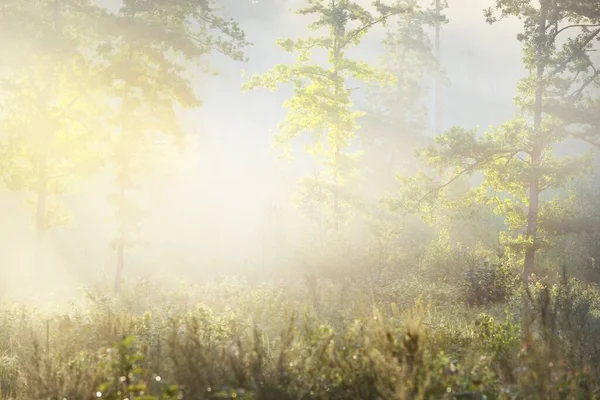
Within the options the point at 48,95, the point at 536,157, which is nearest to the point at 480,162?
the point at 536,157

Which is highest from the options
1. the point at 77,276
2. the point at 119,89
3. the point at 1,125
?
the point at 119,89

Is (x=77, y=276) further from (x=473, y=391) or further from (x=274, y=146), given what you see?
(x=473, y=391)

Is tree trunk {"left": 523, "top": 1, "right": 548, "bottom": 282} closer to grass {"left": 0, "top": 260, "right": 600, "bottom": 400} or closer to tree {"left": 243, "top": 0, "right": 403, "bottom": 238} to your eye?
tree {"left": 243, "top": 0, "right": 403, "bottom": 238}

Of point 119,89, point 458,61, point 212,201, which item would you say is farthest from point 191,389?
point 458,61

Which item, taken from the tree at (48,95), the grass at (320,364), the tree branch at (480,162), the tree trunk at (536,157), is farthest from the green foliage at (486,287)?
the tree at (48,95)

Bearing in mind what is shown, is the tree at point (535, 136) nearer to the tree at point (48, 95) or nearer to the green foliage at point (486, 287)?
the green foliage at point (486, 287)

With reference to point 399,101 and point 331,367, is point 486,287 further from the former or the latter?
point 399,101

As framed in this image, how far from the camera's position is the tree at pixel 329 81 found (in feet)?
68.2

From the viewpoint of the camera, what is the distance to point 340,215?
22.2 metres

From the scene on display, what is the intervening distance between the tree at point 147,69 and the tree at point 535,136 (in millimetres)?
7222

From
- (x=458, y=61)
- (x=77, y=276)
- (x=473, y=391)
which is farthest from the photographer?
(x=458, y=61)

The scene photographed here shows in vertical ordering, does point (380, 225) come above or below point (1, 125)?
below

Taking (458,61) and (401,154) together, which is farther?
(458,61)

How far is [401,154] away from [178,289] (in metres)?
25.2
